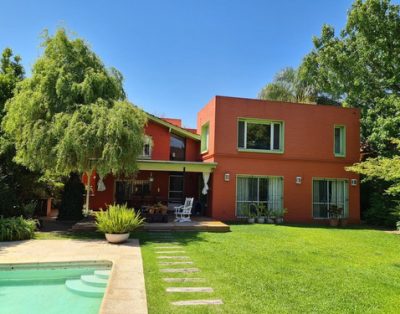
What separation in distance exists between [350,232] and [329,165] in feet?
16.2

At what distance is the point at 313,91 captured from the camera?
1183 inches

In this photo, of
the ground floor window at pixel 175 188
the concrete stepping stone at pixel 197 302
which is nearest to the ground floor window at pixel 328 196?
the ground floor window at pixel 175 188

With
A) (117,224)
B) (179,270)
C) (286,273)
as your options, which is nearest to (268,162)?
(117,224)

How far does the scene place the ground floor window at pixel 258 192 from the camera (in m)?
18.2

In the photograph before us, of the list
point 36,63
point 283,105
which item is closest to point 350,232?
point 283,105

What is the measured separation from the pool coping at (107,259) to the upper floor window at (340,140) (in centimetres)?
1312

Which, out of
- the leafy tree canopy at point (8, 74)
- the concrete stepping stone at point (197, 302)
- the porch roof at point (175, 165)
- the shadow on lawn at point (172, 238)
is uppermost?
the leafy tree canopy at point (8, 74)

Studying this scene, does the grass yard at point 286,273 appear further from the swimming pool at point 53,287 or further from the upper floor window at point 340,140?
the upper floor window at point 340,140

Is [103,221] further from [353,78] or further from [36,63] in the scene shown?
[353,78]

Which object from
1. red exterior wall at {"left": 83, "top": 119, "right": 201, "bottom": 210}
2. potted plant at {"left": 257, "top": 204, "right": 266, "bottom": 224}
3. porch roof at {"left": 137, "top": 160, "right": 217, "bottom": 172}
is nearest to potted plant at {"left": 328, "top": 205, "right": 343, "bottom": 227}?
potted plant at {"left": 257, "top": 204, "right": 266, "bottom": 224}

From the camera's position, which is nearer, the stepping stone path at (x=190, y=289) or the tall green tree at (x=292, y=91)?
the stepping stone path at (x=190, y=289)

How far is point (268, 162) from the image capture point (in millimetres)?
18547

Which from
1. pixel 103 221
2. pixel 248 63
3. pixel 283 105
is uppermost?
pixel 248 63

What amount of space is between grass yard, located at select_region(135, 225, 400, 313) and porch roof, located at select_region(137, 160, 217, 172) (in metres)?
4.65
